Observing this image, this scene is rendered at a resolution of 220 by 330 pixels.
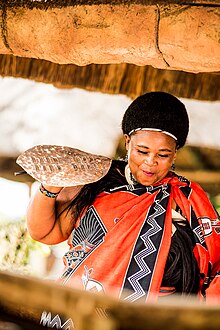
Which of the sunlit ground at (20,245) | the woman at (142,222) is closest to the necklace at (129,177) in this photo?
the woman at (142,222)

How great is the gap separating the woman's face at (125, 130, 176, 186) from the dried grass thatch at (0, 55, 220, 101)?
3.15ft

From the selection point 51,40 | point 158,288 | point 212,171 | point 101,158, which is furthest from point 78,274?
point 212,171

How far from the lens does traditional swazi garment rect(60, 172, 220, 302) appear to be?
1.84 metres

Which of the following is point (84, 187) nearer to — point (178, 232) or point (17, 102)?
point (178, 232)

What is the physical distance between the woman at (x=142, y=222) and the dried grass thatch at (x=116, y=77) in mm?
882

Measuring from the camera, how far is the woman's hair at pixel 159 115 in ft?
6.19

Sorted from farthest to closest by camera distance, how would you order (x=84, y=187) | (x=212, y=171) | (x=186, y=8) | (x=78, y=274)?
(x=212, y=171)
(x=84, y=187)
(x=78, y=274)
(x=186, y=8)

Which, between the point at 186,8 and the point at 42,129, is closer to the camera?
the point at 186,8

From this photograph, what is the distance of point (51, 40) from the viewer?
2.04 metres

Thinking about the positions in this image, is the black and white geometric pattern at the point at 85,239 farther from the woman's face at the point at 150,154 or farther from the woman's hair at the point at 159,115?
the woman's hair at the point at 159,115

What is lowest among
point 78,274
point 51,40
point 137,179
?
Answer: point 78,274

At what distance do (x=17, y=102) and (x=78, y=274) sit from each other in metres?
1.44

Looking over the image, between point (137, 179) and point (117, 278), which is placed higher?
point (137, 179)

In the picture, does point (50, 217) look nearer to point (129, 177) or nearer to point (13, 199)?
point (129, 177)
